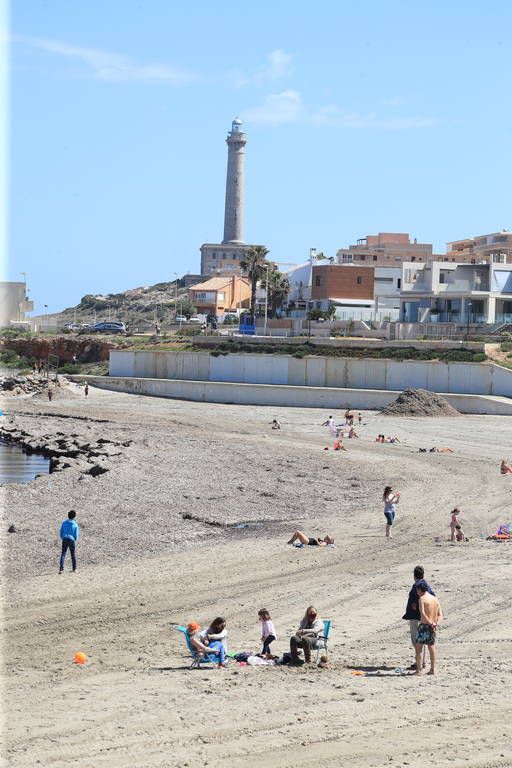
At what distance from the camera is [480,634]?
16812 millimetres

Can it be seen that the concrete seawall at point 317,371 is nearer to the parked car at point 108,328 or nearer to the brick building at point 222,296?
the parked car at point 108,328

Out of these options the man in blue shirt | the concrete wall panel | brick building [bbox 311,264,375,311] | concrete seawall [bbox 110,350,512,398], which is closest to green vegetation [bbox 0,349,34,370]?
concrete seawall [bbox 110,350,512,398]

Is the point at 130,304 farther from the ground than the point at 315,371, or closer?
farther from the ground

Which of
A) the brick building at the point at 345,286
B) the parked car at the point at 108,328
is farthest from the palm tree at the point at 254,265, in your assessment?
the parked car at the point at 108,328

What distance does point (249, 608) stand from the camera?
733 inches

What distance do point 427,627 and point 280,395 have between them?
46.5 meters

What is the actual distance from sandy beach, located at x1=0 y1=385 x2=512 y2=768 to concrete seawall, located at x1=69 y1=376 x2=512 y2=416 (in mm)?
14701

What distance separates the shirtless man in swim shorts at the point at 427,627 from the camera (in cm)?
1466

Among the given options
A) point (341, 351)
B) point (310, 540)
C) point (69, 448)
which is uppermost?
point (341, 351)

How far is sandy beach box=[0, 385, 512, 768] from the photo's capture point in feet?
39.8

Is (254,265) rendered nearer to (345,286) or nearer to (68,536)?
(345,286)

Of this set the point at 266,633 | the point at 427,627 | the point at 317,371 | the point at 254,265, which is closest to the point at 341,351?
the point at 317,371

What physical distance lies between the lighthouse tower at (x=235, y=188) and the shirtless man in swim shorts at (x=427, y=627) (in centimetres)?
13574

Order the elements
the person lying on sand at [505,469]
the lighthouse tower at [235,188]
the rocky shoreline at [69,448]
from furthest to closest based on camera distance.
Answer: the lighthouse tower at [235,188] < the rocky shoreline at [69,448] < the person lying on sand at [505,469]
